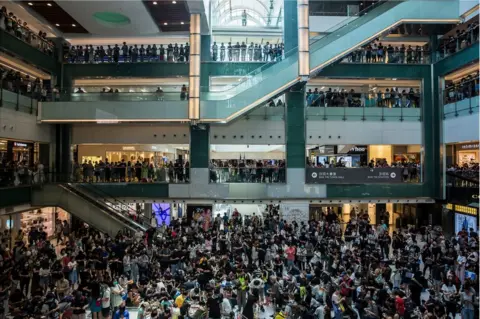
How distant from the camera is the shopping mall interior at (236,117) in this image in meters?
20.0

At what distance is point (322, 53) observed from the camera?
70.1ft

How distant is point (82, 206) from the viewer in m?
19.8

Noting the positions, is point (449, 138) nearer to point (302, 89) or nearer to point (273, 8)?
point (302, 89)

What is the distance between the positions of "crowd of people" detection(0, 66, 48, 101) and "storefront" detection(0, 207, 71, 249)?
6.30 meters

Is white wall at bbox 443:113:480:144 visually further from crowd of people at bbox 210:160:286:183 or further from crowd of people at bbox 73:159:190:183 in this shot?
crowd of people at bbox 73:159:190:183

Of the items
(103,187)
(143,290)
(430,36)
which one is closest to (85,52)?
(103,187)

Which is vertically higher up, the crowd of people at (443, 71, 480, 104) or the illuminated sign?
the crowd of people at (443, 71, 480, 104)

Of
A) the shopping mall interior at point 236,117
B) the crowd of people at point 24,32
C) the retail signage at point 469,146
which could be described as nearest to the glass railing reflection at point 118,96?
the shopping mall interior at point 236,117

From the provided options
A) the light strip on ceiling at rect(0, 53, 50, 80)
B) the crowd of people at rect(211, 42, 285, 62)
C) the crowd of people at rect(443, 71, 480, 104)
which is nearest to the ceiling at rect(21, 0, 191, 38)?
the light strip on ceiling at rect(0, 53, 50, 80)

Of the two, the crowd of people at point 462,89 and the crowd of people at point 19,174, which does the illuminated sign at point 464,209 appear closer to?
the crowd of people at point 462,89

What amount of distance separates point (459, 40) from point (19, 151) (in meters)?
25.8

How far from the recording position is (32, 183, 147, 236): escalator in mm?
19141

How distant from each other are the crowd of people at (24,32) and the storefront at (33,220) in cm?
925

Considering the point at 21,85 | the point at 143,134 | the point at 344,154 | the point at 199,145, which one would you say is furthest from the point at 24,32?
the point at 344,154
